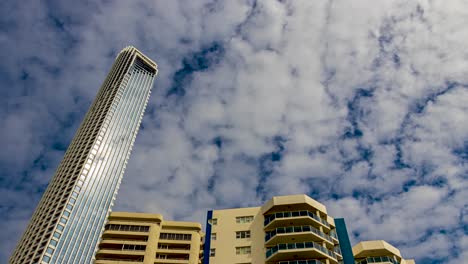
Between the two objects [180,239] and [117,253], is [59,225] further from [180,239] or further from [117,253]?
[180,239]

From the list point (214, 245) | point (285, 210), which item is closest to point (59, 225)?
point (214, 245)

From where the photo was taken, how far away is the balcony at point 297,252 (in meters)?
58.5

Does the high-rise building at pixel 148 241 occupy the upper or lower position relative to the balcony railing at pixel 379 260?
upper

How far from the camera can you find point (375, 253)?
68500 mm

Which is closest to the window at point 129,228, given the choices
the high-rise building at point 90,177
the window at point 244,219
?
the window at point 244,219

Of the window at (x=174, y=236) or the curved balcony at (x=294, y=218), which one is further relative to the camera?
the window at (x=174, y=236)

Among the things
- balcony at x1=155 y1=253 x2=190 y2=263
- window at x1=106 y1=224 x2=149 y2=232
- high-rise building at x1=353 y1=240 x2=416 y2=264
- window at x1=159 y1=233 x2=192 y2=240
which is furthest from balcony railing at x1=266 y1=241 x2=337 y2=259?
window at x1=106 y1=224 x2=149 y2=232

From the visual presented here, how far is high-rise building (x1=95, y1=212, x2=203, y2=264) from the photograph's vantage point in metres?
89.6

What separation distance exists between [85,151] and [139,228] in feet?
226

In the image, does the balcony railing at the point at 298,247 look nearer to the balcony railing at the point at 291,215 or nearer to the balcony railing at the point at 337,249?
the balcony railing at the point at 291,215

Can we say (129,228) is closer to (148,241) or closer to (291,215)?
(148,241)

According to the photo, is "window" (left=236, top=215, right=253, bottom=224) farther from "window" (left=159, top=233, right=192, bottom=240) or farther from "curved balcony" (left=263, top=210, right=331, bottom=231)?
"window" (left=159, top=233, right=192, bottom=240)

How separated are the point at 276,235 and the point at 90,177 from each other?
10336 cm

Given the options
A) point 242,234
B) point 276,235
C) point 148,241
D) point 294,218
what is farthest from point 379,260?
point 148,241
